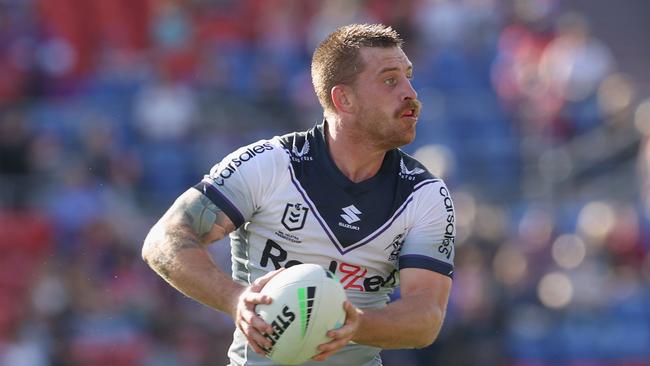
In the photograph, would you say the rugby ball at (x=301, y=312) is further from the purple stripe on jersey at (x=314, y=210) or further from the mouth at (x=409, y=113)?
the mouth at (x=409, y=113)

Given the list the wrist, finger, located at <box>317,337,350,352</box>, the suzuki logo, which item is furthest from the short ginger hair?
finger, located at <box>317,337,350,352</box>

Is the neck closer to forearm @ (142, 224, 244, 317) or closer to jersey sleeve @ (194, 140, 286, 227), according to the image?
jersey sleeve @ (194, 140, 286, 227)

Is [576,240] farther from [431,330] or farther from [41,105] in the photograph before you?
[431,330]

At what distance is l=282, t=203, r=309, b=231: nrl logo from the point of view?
605 cm

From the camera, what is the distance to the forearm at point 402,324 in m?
5.43

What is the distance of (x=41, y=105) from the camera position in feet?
53.3

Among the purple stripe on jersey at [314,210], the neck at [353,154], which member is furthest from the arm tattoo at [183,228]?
the neck at [353,154]

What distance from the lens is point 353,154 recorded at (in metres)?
6.23

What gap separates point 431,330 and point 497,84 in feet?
39.6

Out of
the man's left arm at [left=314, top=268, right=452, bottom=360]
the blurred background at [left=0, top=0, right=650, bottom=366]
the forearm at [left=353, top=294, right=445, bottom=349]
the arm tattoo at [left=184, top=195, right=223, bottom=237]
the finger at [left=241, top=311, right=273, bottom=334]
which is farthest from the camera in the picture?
the blurred background at [left=0, top=0, right=650, bottom=366]

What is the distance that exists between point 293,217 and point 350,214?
0.90ft

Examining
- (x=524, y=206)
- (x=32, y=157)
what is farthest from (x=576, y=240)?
(x=32, y=157)

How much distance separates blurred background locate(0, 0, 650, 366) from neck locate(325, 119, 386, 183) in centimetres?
708

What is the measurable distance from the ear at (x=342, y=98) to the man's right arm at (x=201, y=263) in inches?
32.0
